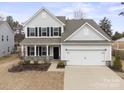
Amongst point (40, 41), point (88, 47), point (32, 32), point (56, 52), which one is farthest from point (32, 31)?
point (88, 47)

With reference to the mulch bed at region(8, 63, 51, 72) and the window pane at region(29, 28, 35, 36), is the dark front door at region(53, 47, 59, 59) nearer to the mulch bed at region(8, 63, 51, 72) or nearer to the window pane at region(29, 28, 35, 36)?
the window pane at region(29, 28, 35, 36)

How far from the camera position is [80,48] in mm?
30547

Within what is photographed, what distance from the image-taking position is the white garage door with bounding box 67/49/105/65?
30.4 m

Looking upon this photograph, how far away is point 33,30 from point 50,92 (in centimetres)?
1999

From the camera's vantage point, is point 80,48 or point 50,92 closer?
point 50,92

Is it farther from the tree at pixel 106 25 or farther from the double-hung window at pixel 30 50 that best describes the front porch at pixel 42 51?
the tree at pixel 106 25

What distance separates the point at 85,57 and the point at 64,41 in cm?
321

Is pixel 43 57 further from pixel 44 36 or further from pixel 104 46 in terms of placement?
pixel 104 46

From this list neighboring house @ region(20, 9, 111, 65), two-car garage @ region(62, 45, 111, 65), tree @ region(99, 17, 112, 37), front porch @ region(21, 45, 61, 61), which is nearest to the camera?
two-car garage @ region(62, 45, 111, 65)

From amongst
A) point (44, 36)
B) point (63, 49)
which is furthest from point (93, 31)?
point (44, 36)

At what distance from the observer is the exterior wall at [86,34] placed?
30953 millimetres

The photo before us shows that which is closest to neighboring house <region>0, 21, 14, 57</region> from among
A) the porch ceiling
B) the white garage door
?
the porch ceiling

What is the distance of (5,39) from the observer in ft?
148

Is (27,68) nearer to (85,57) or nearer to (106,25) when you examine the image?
(85,57)
